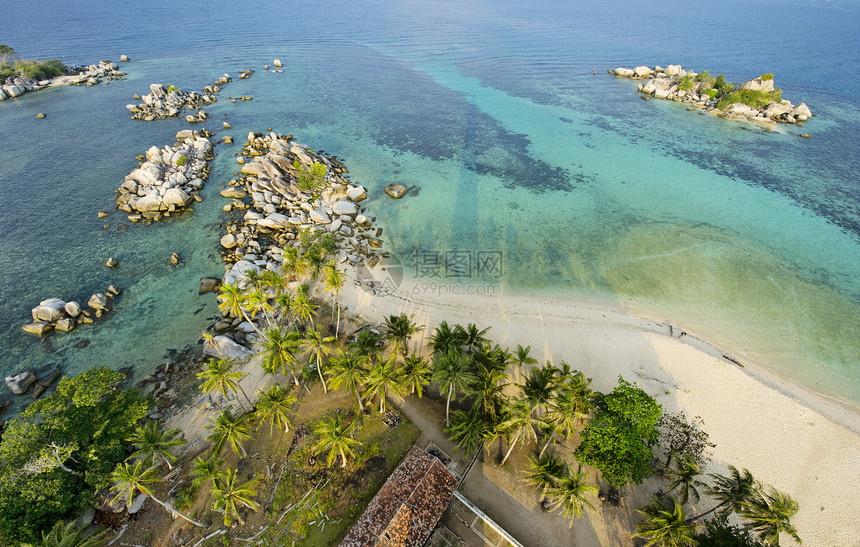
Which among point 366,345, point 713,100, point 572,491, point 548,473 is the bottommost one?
point 548,473

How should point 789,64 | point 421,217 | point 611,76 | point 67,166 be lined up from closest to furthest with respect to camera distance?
point 421,217 → point 67,166 → point 611,76 → point 789,64

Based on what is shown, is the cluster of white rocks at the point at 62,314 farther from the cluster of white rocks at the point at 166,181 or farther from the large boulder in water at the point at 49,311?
the cluster of white rocks at the point at 166,181

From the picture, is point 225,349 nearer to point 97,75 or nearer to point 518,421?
point 518,421

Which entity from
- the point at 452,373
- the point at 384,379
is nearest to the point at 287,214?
the point at 384,379

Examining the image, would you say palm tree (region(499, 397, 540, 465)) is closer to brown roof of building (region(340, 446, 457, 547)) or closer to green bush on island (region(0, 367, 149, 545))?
brown roof of building (region(340, 446, 457, 547))

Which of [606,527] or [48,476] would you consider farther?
[606,527]

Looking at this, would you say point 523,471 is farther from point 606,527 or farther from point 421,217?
point 421,217

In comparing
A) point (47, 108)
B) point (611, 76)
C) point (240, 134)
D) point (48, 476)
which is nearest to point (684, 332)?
point (48, 476)

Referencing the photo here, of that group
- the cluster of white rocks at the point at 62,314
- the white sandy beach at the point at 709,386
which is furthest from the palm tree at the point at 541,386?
the cluster of white rocks at the point at 62,314
